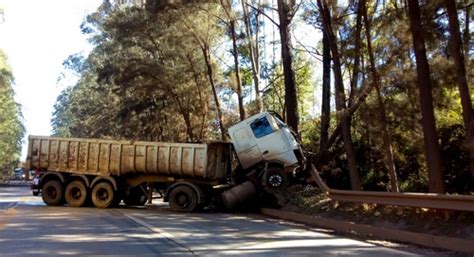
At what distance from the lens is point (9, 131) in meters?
82.8

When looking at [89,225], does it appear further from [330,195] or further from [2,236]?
[330,195]

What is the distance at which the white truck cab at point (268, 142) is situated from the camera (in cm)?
2102

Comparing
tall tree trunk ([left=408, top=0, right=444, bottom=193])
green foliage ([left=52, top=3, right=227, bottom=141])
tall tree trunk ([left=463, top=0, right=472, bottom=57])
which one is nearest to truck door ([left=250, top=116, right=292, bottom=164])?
tall tree trunk ([left=408, top=0, right=444, bottom=193])

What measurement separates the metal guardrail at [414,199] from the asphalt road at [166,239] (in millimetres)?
1220

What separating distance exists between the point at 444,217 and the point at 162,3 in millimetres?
21367

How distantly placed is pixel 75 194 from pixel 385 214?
13518 mm

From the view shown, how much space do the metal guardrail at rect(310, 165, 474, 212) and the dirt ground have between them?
426 mm

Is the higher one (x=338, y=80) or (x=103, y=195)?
(x=338, y=80)

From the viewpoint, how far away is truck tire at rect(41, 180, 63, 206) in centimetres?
2336

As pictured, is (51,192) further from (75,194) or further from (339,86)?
(339,86)

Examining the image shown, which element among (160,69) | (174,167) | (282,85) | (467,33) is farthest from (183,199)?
(282,85)

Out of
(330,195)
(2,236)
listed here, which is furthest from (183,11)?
(2,236)

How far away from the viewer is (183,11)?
105ft

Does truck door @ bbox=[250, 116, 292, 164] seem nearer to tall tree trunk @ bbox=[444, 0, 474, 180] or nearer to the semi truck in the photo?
the semi truck
